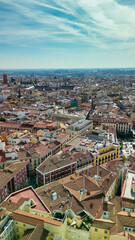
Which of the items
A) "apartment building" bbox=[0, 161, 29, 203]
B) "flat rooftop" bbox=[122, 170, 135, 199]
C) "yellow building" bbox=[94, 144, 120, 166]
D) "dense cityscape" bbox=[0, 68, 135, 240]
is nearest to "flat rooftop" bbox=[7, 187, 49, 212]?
"dense cityscape" bbox=[0, 68, 135, 240]

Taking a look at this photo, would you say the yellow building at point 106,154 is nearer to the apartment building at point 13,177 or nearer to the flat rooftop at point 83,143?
the flat rooftop at point 83,143

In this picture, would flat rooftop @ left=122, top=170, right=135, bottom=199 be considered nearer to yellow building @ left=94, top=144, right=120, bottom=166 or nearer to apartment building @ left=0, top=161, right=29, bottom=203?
yellow building @ left=94, top=144, right=120, bottom=166

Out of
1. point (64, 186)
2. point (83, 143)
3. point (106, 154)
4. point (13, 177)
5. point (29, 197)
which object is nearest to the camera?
point (29, 197)

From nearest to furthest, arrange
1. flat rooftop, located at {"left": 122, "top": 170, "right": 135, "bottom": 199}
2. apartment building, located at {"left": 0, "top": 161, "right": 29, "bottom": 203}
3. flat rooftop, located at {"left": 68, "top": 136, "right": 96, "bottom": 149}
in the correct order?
flat rooftop, located at {"left": 122, "top": 170, "right": 135, "bottom": 199} → apartment building, located at {"left": 0, "top": 161, "right": 29, "bottom": 203} → flat rooftop, located at {"left": 68, "top": 136, "right": 96, "bottom": 149}

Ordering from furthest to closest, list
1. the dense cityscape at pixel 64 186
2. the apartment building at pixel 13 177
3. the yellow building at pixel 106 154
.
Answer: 1. the yellow building at pixel 106 154
2. the apartment building at pixel 13 177
3. the dense cityscape at pixel 64 186

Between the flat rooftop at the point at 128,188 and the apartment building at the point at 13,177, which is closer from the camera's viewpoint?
the flat rooftop at the point at 128,188

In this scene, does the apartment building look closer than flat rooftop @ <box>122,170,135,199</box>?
No

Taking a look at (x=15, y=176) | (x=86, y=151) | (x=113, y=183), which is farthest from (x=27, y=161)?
(x=113, y=183)

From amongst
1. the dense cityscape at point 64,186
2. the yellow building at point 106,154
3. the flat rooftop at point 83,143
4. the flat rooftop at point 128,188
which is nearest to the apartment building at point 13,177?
the dense cityscape at point 64,186

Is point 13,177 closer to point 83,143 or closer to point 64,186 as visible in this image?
point 64,186

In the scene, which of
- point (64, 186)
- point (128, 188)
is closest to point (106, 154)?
point (128, 188)

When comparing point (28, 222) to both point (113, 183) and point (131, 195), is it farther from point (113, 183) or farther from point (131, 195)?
point (113, 183)
